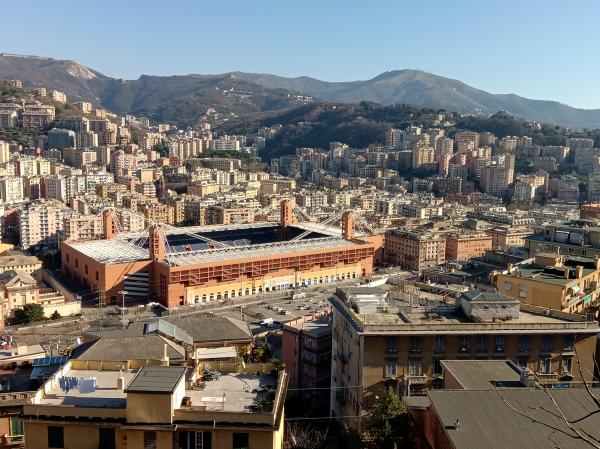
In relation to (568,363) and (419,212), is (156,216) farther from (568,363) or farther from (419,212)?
(568,363)

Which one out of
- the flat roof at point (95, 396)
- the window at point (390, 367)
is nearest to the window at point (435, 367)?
the window at point (390, 367)

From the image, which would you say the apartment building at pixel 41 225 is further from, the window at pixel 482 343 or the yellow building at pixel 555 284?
the window at pixel 482 343

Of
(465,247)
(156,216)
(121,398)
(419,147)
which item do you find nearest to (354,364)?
(121,398)

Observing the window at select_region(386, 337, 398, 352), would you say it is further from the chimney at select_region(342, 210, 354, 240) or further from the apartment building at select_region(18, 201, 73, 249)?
the apartment building at select_region(18, 201, 73, 249)

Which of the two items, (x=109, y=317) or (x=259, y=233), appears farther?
(x=259, y=233)

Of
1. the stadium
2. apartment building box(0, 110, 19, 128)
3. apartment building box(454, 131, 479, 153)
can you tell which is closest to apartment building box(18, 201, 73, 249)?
the stadium
